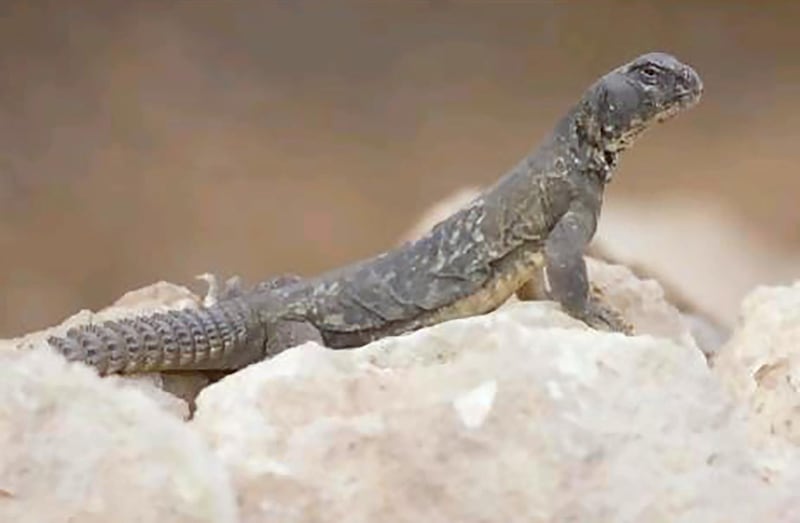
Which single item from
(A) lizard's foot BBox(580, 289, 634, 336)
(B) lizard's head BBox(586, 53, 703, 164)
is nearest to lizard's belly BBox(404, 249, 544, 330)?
(A) lizard's foot BBox(580, 289, 634, 336)

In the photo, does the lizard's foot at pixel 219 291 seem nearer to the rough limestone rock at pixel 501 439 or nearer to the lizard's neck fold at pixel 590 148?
the lizard's neck fold at pixel 590 148

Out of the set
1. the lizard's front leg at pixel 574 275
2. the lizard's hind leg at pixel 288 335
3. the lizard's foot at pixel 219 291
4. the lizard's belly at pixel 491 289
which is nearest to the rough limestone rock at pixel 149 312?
the lizard's foot at pixel 219 291

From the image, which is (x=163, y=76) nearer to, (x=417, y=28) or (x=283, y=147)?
(x=283, y=147)

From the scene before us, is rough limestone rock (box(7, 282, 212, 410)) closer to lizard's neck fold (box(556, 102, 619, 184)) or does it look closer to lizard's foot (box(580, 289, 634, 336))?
lizard's foot (box(580, 289, 634, 336))

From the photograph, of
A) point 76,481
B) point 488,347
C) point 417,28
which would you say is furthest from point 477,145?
point 76,481

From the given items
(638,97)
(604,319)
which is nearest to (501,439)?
(604,319)
